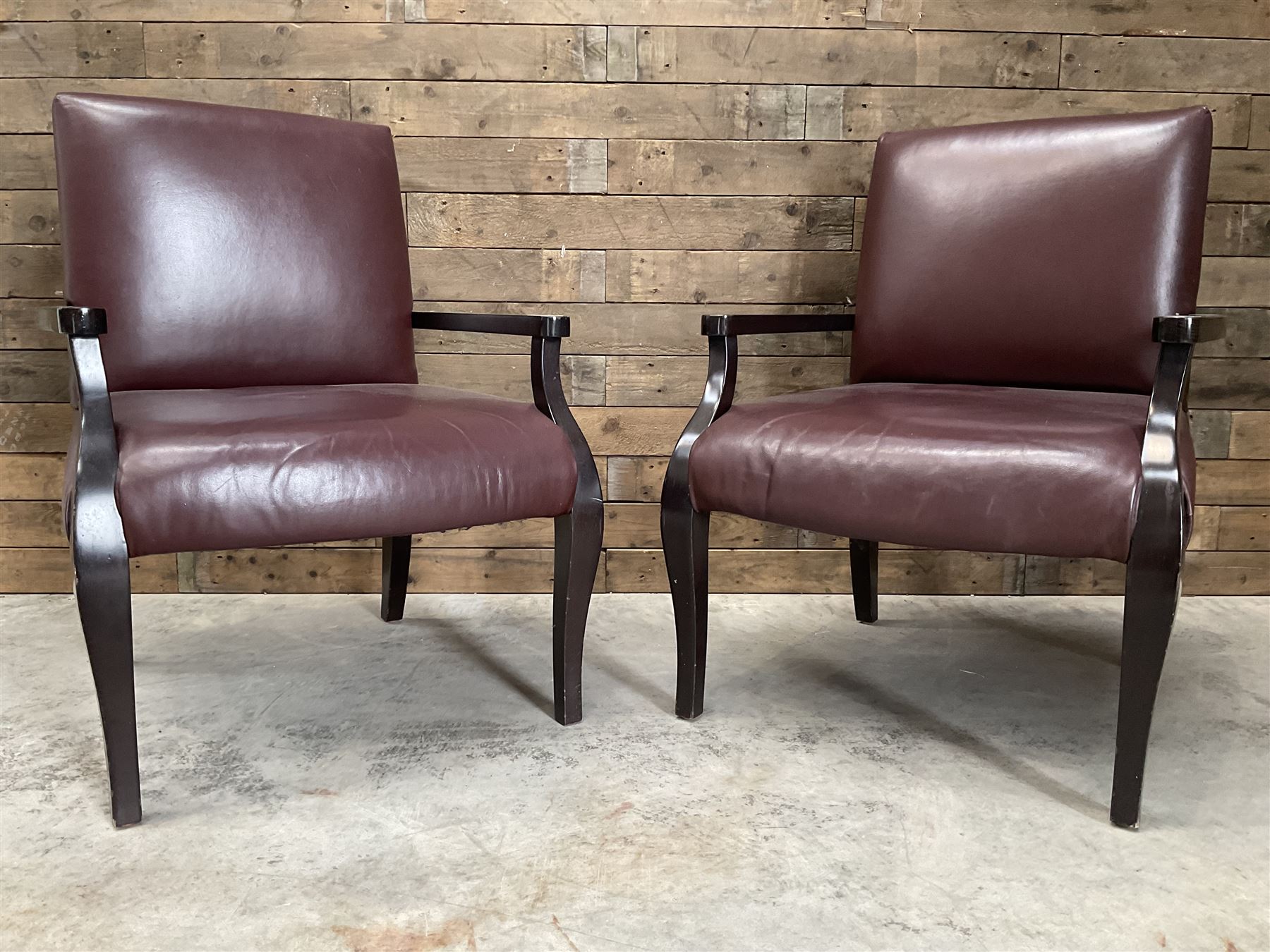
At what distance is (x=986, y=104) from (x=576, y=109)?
0.84 metres

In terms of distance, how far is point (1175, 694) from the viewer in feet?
5.76

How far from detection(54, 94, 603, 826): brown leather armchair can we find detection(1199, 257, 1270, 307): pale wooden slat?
1466mm

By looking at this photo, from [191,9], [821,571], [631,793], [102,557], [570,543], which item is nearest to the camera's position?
[102,557]

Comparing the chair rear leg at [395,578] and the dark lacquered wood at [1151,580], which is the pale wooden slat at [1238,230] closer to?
the dark lacquered wood at [1151,580]

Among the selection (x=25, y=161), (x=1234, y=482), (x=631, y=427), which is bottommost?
(x=1234, y=482)

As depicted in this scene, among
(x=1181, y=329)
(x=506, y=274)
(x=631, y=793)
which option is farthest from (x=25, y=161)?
(x=1181, y=329)

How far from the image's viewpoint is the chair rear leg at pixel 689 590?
1562 mm

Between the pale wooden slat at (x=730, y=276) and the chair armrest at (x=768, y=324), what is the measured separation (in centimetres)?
34

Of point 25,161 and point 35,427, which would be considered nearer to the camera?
point 25,161

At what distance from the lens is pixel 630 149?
2.17 meters

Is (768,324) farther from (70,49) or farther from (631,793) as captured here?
(70,49)

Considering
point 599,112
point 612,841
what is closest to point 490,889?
point 612,841

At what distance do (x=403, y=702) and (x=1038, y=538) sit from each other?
3.31 feet

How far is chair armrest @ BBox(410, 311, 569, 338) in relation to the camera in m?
1.55
